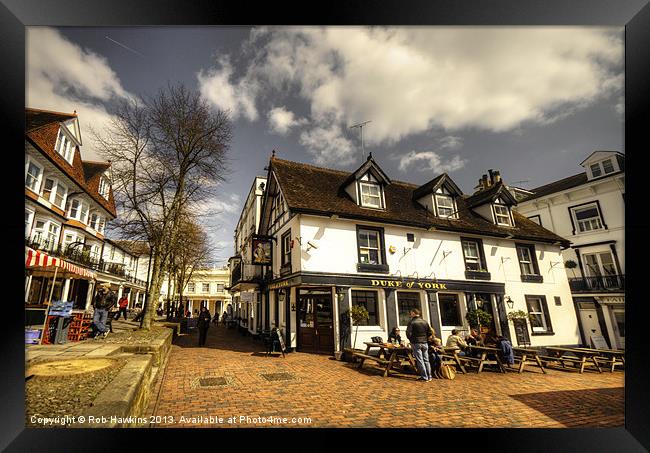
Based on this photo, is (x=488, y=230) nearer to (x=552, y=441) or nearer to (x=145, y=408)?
(x=552, y=441)

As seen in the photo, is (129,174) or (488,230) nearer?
(129,174)

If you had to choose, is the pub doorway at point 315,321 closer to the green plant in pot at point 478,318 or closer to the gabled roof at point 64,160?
the green plant in pot at point 478,318

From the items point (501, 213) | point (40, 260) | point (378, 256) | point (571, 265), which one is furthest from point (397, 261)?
point (40, 260)

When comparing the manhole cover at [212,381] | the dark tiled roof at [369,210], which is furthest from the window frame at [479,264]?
the manhole cover at [212,381]

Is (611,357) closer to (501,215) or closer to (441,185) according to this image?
(501,215)

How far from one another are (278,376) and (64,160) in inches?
767

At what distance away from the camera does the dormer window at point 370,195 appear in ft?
42.3

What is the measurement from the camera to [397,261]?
1176 cm

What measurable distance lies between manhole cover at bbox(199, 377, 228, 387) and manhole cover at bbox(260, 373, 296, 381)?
3.44ft

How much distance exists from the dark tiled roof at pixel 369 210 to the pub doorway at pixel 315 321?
11.7 feet

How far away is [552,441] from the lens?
3672mm

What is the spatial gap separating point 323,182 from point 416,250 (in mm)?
Result: 5730
